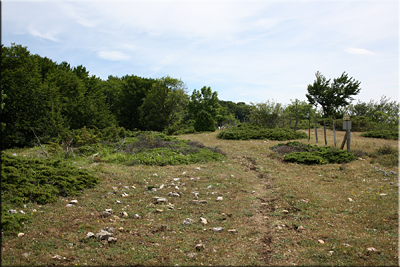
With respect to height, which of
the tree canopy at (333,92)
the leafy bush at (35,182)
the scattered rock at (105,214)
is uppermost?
the tree canopy at (333,92)

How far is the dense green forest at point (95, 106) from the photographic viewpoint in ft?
47.9

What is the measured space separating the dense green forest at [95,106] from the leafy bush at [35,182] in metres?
6.98

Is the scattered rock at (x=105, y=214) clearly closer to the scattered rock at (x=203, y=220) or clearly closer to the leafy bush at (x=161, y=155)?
the scattered rock at (x=203, y=220)

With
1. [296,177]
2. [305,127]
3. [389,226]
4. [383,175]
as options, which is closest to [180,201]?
[389,226]

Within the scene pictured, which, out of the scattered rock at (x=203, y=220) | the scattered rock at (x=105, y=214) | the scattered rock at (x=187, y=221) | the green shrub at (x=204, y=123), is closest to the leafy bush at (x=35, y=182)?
the scattered rock at (x=105, y=214)

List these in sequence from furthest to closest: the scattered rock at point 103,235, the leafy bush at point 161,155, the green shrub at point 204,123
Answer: the green shrub at point 204,123
the leafy bush at point 161,155
the scattered rock at point 103,235

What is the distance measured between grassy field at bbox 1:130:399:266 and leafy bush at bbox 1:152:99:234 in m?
0.26

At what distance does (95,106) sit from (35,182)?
1831 cm

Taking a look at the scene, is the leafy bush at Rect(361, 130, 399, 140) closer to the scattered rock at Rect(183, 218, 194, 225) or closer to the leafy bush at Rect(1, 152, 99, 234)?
the scattered rock at Rect(183, 218, 194, 225)

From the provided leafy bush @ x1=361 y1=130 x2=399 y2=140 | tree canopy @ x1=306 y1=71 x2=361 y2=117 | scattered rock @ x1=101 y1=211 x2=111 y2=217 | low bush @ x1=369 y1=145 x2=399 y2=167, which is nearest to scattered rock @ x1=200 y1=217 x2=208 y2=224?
scattered rock @ x1=101 y1=211 x2=111 y2=217

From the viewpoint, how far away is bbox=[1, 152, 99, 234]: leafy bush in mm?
5381

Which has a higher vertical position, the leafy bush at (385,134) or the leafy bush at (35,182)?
the leafy bush at (385,134)

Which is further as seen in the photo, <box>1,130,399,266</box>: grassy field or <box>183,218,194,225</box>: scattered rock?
<box>183,218,194,225</box>: scattered rock

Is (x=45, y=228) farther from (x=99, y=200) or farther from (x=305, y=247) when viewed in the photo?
(x=305, y=247)
